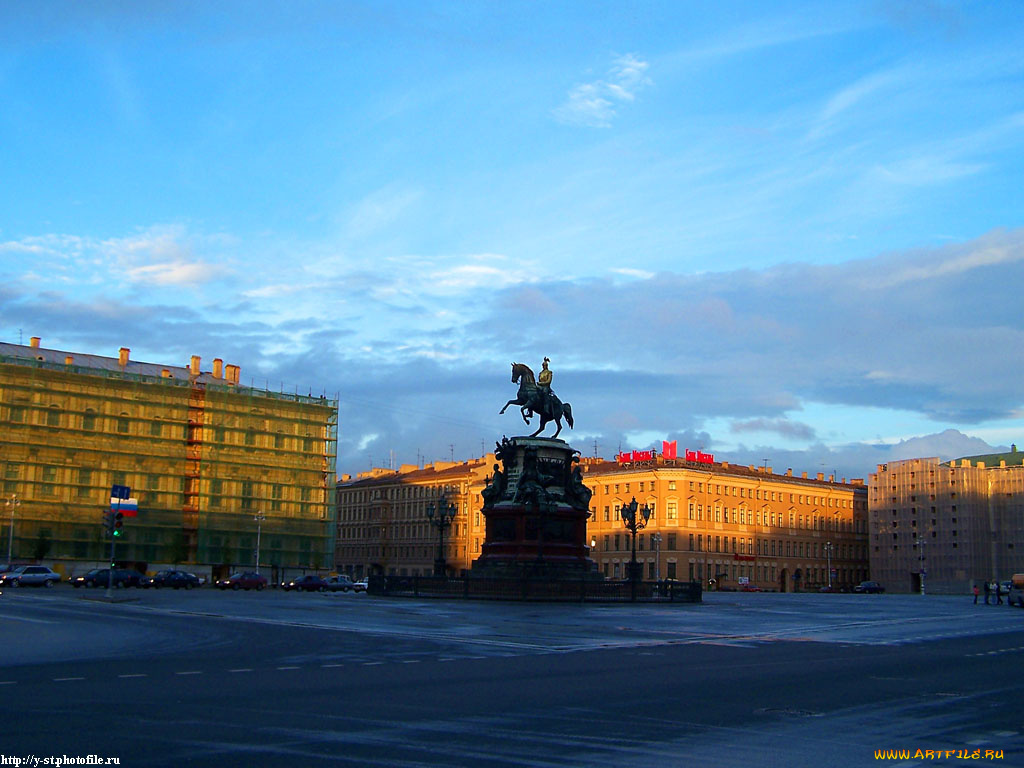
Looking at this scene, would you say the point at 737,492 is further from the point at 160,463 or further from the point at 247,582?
the point at 247,582

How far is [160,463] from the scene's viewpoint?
360 ft

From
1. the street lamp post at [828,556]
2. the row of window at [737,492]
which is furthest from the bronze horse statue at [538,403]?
the street lamp post at [828,556]

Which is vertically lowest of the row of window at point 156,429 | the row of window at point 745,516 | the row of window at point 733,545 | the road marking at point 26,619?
the road marking at point 26,619

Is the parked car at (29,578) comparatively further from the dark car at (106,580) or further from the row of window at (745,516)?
the row of window at (745,516)

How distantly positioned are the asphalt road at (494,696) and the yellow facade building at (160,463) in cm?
7755

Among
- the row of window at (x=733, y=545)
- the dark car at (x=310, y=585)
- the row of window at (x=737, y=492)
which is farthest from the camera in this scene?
the row of window at (x=737, y=492)

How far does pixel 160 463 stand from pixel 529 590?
220 ft

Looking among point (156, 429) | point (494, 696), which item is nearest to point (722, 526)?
point (156, 429)

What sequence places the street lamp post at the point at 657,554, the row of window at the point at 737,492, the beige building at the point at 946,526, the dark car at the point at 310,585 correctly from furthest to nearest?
the beige building at the point at 946,526
the row of window at the point at 737,492
the street lamp post at the point at 657,554
the dark car at the point at 310,585

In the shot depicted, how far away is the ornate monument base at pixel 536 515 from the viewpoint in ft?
187

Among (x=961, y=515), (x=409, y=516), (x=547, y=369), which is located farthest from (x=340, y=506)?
(x=547, y=369)

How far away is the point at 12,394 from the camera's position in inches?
3999

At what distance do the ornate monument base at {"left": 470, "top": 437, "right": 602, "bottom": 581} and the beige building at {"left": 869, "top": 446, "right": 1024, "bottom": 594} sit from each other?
308ft

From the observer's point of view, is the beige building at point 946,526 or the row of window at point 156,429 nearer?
the row of window at point 156,429
